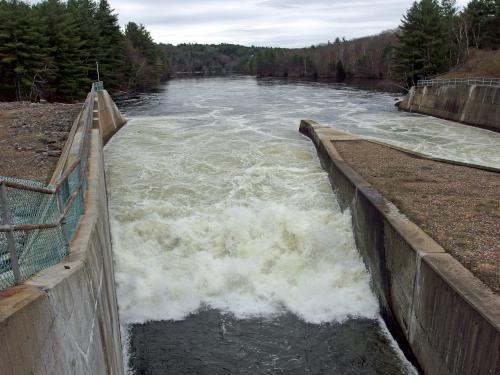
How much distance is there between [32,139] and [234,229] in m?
10.1

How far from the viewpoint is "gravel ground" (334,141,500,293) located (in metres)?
7.69

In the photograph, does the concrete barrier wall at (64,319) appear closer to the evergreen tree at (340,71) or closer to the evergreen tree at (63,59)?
the evergreen tree at (63,59)

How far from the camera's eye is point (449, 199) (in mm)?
10516

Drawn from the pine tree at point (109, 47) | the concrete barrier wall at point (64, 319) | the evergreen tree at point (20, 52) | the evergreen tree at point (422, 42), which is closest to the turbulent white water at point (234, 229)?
the concrete barrier wall at point (64, 319)

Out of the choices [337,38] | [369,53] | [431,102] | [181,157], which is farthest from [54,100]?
[337,38]

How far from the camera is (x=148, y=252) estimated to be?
1150cm

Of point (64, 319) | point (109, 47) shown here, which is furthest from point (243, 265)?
point (109, 47)

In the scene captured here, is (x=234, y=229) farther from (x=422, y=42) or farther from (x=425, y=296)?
(x=422, y=42)

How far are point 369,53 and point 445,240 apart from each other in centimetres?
10195

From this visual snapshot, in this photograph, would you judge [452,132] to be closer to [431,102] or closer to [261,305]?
[431,102]

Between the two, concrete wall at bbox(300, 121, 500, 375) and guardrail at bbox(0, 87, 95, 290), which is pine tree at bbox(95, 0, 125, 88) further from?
guardrail at bbox(0, 87, 95, 290)

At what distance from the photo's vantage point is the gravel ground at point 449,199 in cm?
769

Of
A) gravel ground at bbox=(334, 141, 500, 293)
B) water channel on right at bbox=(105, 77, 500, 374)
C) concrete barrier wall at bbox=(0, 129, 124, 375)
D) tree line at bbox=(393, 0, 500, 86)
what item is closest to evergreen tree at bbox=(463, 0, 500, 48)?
tree line at bbox=(393, 0, 500, 86)

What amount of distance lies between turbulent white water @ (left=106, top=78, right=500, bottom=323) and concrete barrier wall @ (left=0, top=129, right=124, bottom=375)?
3.14m
